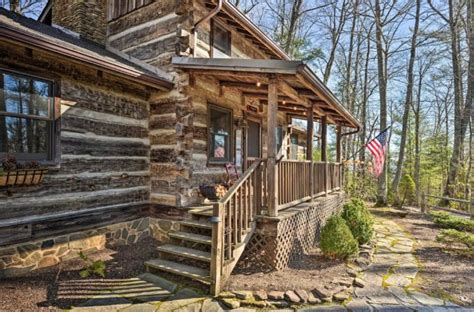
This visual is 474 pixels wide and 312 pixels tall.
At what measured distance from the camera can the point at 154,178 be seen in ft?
19.6

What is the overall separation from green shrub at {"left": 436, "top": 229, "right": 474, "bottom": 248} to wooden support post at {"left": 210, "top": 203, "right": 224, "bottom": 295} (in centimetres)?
531

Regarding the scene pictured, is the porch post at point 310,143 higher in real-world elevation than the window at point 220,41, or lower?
lower

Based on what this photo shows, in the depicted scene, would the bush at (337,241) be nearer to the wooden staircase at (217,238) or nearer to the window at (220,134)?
the wooden staircase at (217,238)

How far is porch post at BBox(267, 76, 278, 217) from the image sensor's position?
14.7 feet

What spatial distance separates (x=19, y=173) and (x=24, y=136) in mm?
659

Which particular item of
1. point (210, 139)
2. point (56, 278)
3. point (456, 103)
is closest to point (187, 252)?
point (56, 278)

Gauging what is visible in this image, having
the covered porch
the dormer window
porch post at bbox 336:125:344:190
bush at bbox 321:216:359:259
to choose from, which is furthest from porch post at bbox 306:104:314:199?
porch post at bbox 336:125:344:190

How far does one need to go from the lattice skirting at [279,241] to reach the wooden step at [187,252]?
2.67 feet

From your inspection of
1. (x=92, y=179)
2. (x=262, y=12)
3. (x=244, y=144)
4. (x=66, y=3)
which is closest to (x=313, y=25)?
(x=262, y=12)

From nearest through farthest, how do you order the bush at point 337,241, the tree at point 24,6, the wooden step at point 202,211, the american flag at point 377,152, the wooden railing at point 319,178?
the bush at point 337,241, the wooden step at point 202,211, the wooden railing at point 319,178, the american flag at point 377,152, the tree at point 24,6

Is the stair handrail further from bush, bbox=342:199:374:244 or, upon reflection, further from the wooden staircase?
bush, bbox=342:199:374:244

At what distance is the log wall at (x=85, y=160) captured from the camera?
404 centimetres

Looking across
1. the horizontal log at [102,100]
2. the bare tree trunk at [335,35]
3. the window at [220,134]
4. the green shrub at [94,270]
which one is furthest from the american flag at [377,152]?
the bare tree trunk at [335,35]

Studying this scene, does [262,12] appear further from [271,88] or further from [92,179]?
[92,179]
